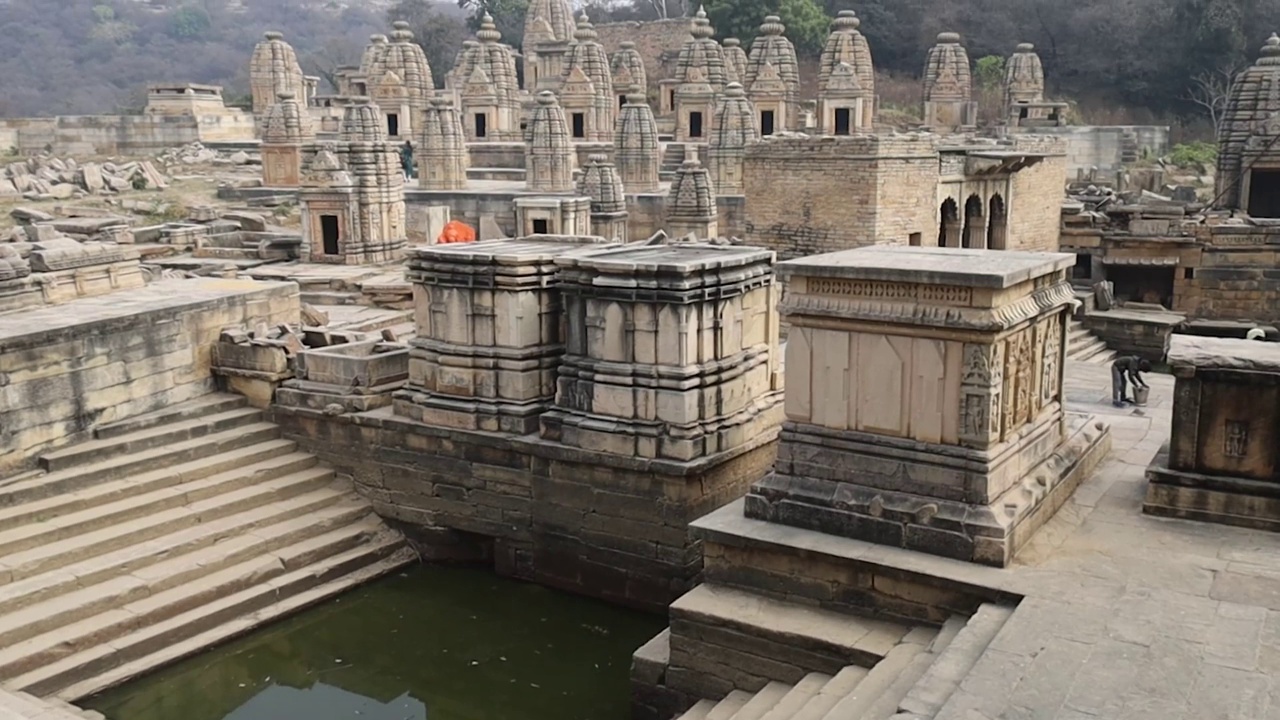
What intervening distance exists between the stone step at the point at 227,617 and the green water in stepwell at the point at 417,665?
3.5 inches

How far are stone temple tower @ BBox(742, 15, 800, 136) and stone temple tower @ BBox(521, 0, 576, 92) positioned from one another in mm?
7040

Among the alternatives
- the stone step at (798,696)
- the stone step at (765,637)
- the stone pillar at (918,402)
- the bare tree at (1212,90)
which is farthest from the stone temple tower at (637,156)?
the bare tree at (1212,90)

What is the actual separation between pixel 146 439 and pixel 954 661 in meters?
7.46

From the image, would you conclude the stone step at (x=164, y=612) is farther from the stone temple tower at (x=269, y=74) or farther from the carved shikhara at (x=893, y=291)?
the stone temple tower at (x=269, y=74)

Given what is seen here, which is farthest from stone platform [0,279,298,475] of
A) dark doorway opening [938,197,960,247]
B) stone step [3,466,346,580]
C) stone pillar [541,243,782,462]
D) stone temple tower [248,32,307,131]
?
stone temple tower [248,32,307,131]

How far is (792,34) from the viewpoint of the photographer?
4572 centimetres

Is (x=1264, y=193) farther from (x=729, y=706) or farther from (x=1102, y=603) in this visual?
(x=729, y=706)

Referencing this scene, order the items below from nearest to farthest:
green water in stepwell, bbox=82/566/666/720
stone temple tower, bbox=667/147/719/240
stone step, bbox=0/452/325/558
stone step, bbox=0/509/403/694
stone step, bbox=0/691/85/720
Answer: stone step, bbox=0/691/85/720, stone step, bbox=0/509/403/694, green water in stepwell, bbox=82/566/666/720, stone step, bbox=0/452/325/558, stone temple tower, bbox=667/147/719/240

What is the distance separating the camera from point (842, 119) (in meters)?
32.7

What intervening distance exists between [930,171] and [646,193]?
775 cm

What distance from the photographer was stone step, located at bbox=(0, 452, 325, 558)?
28.5 feet

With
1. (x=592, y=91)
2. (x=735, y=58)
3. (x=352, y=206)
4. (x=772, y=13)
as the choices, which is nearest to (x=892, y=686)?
(x=352, y=206)

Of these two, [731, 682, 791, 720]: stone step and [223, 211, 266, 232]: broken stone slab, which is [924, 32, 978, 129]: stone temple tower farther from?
[731, 682, 791, 720]: stone step

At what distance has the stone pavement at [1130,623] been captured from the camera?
499cm
